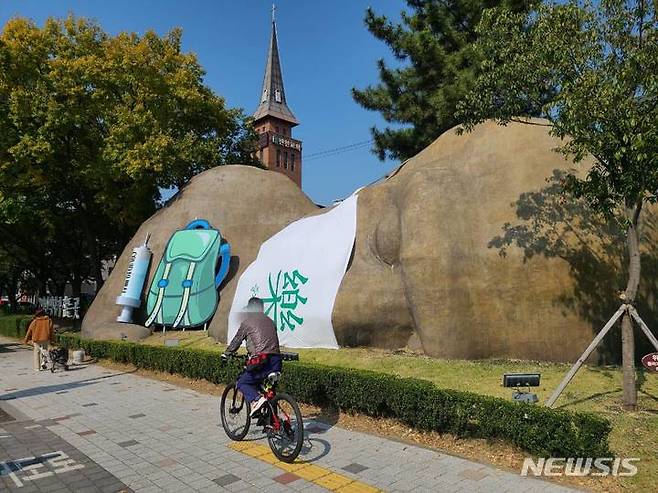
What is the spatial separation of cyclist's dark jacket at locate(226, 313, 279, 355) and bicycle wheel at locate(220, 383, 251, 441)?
2.55 ft

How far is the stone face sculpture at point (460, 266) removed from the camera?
388 inches

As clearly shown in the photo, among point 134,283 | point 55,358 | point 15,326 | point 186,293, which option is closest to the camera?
point 55,358

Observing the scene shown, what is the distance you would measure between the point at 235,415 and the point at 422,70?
54.2ft

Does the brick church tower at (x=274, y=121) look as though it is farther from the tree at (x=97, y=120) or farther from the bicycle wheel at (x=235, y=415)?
the bicycle wheel at (x=235, y=415)

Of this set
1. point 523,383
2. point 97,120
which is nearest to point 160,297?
point 97,120

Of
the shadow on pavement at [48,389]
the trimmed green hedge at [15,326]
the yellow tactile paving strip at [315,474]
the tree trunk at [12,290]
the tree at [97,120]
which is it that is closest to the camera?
the yellow tactile paving strip at [315,474]

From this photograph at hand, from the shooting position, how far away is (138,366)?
1400 cm

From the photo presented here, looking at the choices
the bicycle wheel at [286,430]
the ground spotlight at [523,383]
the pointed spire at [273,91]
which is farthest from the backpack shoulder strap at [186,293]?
the pointed spire at [273,91]

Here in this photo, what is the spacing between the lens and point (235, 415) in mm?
7184

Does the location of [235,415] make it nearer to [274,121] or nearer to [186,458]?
[186,458]

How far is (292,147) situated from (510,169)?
224ft

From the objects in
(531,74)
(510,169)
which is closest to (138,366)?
(510,169)

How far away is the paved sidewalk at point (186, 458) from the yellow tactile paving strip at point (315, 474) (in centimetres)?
1

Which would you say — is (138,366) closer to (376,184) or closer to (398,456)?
(376,184)
